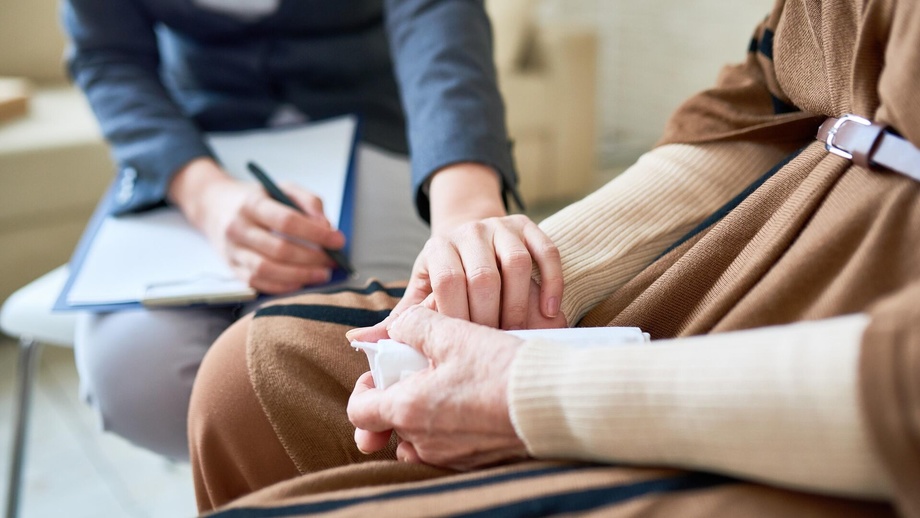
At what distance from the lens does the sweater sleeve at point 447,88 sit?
2.45 ft

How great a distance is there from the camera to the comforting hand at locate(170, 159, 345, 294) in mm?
748

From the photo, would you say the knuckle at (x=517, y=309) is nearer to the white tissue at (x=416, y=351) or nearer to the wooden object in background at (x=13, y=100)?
the white tissue at (x=416, y=351)

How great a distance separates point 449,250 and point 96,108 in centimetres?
68

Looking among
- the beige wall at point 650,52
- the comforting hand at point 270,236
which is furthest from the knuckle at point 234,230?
the beige wall at point 650,52

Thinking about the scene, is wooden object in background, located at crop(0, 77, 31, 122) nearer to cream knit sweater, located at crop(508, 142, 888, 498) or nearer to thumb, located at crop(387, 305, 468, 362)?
thumb, located at crop(387, 305, 468, 362)

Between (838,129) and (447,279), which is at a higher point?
(838,129)

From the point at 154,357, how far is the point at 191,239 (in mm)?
165

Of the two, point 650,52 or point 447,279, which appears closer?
point 447,279

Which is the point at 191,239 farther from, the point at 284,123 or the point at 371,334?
the point at 371,334

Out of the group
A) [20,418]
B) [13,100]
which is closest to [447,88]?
[20,418]

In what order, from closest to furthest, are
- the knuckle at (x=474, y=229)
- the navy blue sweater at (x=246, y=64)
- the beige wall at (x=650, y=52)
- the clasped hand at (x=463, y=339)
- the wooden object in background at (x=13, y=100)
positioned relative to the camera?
the clasped hand at (x=463, y=339), the knuckle at (x=474, y=229), the navy blue sweater at (x=246, y=64), the wooden object in background at (x=13, y=100), the beige wall at (x=650, y=52)

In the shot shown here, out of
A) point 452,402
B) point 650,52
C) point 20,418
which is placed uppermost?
point 452,402

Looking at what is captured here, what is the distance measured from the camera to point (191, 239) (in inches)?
33.5

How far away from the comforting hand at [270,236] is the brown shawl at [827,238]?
337mm
